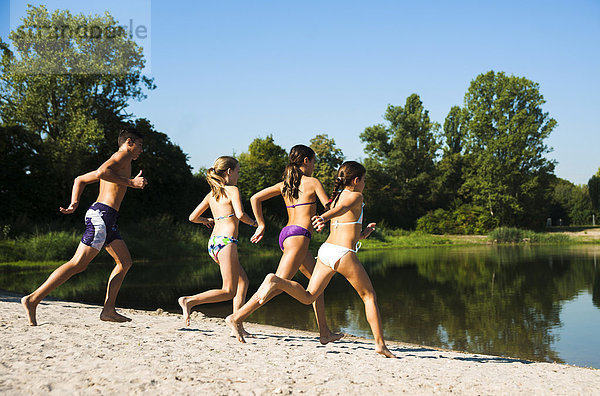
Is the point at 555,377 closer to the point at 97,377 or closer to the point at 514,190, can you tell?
the point at 97,377

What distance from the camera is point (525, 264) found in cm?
2103

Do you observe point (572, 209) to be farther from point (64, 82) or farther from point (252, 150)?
point (64, 82)

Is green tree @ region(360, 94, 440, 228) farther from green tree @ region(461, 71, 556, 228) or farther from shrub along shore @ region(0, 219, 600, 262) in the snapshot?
shrub along shore @ region(0, 219, 600, 262)

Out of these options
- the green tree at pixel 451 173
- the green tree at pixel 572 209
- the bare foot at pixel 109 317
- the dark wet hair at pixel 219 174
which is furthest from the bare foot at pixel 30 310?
the green tree at pixel 572 209

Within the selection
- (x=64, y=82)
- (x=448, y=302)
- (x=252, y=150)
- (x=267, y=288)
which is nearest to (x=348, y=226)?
(x=267, y=288)

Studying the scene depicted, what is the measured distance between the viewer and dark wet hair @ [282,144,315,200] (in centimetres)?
583

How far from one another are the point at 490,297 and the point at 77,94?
80.8 ft

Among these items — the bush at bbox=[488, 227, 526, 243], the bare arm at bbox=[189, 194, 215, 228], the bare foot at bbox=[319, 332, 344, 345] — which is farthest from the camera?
the bush at bbox=[488, 227, 526, 243]

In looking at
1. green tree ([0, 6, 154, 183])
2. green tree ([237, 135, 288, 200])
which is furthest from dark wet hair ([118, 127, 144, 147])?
green tree ([237, 135, 288, 200])

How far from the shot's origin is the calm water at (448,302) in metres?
7.82

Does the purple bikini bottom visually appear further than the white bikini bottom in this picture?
Yes

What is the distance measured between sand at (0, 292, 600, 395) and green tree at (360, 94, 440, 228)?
1853 inches

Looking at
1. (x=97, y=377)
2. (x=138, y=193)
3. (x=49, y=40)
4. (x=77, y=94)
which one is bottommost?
(x=97, y=377)

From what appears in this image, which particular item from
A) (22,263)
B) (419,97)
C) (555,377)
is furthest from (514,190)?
(555,377)
